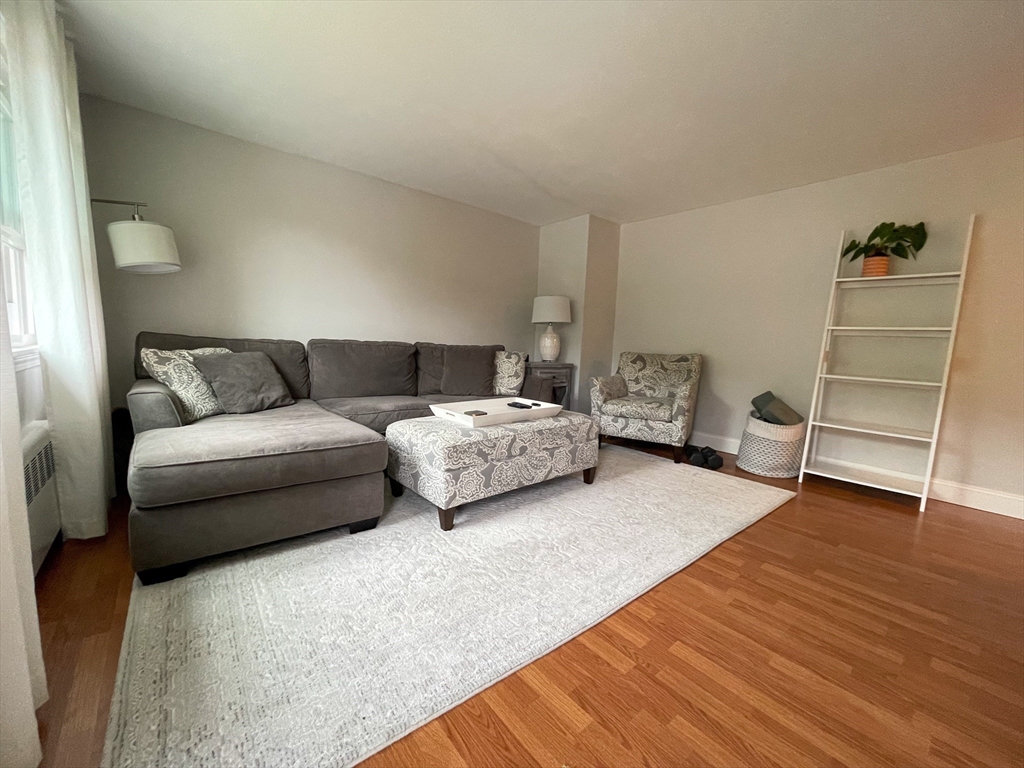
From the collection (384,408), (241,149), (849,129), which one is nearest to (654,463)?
(384,408)

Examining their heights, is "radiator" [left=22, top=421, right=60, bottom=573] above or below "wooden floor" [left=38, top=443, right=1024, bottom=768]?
above

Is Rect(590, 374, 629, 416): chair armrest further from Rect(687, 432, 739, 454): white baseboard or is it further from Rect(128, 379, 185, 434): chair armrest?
Rect(128, 379, 185, 434): chair armrest

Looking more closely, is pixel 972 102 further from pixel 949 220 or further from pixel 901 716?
pixel 901 716

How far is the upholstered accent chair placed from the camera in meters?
3.14

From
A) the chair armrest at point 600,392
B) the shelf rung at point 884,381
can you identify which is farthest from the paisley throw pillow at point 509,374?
the shelf rung at point 884,381

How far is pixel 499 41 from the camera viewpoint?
1715 mm

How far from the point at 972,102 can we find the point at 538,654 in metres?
3.28

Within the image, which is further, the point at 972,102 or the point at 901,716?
the point at 972,102

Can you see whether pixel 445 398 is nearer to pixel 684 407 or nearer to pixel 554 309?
pixel 554 309

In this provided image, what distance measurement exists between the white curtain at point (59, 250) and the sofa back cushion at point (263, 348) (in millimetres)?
524

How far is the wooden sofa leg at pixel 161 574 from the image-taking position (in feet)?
4.70

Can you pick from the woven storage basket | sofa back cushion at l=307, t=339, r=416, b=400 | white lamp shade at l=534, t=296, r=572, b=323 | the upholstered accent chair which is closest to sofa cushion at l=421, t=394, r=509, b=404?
sofa back cushion at l=307, t=339, r=416, b=400

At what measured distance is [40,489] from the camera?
152 cm

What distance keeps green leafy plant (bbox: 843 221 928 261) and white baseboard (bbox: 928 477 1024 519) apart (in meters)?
1.56
